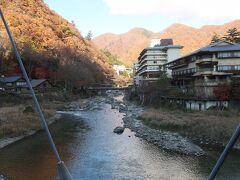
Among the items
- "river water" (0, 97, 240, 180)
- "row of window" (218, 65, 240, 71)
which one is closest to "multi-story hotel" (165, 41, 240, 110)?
"row of window" (218, 65, 240, 71)

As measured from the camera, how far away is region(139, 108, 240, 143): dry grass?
26.2m

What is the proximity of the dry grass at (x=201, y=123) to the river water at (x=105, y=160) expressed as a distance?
4.15 m

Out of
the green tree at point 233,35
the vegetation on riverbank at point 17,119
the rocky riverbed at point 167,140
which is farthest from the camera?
the green tree at point 233,35

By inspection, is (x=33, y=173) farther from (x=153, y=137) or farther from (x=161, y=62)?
(x=161, y=62)

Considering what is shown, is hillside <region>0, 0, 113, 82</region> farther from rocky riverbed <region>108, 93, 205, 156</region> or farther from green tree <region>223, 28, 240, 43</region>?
rocky riverbed <region>108, 93, 205, 156</region>

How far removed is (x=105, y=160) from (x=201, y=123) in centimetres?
1247

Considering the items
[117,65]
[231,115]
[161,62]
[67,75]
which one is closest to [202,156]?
[231,115]

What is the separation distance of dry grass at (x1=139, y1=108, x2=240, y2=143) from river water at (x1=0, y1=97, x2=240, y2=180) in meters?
4.15

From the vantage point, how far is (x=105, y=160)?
20.2 m

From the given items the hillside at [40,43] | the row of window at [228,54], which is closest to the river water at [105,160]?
the row of window at [228,54]

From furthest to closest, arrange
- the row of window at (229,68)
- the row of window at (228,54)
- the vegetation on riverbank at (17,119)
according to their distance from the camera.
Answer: the row of window at (229,68) → the row of window at (228,54) → the vegetation on riverbank at (17,119)

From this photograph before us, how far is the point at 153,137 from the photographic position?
2747cm

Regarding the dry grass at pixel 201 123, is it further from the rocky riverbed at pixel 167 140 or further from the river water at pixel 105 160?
the river water at pixel 105 160

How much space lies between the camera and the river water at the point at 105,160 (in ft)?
56.5
